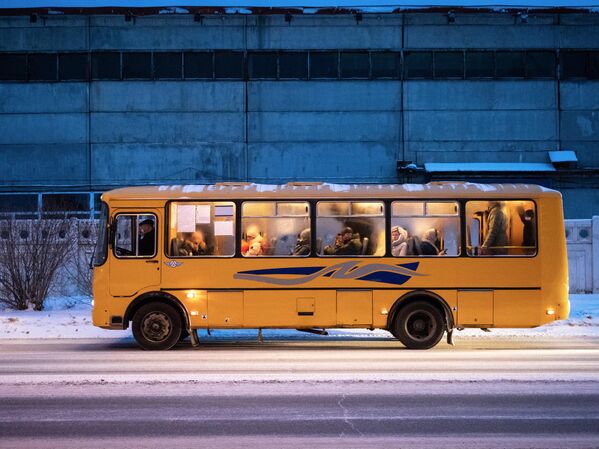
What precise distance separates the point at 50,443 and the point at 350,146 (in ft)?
101

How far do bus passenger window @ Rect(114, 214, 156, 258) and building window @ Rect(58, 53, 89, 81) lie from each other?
24.6 metres

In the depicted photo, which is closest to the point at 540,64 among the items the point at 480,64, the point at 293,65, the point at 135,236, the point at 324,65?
the point at 480,64

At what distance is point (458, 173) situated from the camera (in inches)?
1449

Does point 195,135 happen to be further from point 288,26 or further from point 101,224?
point 101,224

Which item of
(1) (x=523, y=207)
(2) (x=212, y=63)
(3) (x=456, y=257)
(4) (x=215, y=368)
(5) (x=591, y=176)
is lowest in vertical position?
(4) (x=215, y=368)

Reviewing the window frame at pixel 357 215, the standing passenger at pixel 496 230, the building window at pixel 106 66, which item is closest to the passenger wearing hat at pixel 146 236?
the window frame at pixel 357 215

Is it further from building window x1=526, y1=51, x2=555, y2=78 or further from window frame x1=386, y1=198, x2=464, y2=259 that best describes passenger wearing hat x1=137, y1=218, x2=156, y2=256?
building window x1=526, y1=51, x2=555, y2=78

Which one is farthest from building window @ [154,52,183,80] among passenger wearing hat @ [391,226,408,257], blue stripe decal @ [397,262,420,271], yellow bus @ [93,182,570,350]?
blue stripe decal @ [397,262,420,271]

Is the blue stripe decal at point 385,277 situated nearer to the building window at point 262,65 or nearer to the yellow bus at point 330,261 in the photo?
the yellow bus at point 330,261

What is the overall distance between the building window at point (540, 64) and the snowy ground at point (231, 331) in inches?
741

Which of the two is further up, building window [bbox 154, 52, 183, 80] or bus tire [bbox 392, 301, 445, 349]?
building window [bbox 154, 52, 183, 80]

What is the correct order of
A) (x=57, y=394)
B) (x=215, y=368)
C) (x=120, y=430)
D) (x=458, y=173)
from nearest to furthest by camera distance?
(x=120, y=430) → (x=57, y=394) → (x=215, y=368) → (x=458, y=173)

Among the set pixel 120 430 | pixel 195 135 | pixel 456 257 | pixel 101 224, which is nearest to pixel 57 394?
pixel 120 430

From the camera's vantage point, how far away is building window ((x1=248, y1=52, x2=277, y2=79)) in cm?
3706
